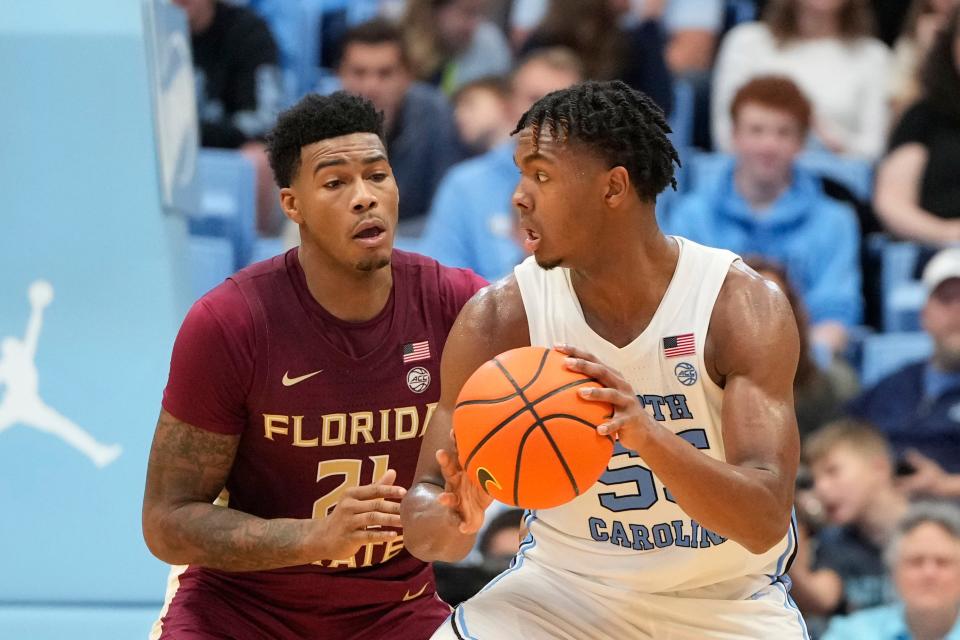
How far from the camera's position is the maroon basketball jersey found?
3533 mm

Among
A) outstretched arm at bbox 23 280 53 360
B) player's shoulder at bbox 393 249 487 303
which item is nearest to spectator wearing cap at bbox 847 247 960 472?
player's shoulder at bbox 393 249 487 303

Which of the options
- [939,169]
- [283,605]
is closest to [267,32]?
[939,169]

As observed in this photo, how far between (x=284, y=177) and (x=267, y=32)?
3.88m

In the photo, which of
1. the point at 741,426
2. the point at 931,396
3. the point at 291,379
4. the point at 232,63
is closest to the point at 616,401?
the point at 741,426

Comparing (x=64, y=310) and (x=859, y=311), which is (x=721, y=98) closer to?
(x=859, y=311)

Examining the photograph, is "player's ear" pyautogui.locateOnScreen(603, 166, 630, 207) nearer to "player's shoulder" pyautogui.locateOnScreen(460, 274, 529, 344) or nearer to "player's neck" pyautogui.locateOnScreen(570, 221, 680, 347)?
"player's neck" pyautogui.locateOnScreen(570, 221, 680, 347)

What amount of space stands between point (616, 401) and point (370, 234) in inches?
42.6

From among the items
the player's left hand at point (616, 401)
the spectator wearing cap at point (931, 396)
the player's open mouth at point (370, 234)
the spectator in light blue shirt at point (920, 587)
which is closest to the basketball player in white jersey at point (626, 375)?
the player's left hand at point (616, 401)

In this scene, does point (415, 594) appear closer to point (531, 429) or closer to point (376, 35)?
point (531, 429)

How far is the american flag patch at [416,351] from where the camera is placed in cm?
367

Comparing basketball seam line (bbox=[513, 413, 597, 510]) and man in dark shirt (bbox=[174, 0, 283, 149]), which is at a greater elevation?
man in dark shirt (bbox=[174, 0, 283, 149])

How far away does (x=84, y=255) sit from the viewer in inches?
192

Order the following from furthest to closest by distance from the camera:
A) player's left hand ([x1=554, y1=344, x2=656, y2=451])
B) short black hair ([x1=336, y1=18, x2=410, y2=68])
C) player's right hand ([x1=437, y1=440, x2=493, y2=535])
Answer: short black hair ([x1=336, y1=18, x2=410, y2=68]) < player's right hand ([x1=437, y1=440, x2=493, y2=535]) < player's left hand ([x1=554, y1=344, x2=656, y2=451])

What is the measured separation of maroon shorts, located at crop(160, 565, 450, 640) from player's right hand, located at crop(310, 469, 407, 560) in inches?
16.8
